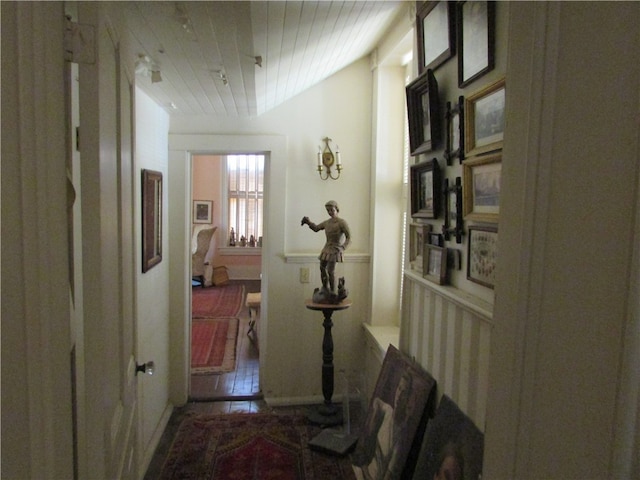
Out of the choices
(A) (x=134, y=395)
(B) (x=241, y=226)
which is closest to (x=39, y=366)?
(A) (x=134, y=395)

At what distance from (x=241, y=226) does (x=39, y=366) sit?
7.58m

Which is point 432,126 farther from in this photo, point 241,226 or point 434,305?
point 241,226

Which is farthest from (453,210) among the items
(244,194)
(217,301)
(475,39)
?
(244,194)

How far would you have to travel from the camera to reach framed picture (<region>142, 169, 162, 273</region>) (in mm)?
2480

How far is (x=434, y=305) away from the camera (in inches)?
73.9

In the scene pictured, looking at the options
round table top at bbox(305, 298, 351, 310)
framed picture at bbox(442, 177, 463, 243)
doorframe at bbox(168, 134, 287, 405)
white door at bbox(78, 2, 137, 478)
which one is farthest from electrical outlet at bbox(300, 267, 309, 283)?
white door at bbox(78, 2, 137, 478)

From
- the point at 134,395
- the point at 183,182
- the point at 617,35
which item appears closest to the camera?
the point at 617,35

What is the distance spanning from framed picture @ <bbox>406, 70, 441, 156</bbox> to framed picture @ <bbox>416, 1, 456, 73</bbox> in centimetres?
8

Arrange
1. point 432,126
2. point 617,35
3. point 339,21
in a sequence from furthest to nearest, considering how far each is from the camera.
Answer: point 339,21 → point 432,126 → point 617,35

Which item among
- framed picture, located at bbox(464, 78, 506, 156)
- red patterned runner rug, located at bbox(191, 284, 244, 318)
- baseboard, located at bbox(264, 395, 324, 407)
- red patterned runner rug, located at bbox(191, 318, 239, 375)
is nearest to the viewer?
framed picture, located at bbox(464, 78, 506, 156)

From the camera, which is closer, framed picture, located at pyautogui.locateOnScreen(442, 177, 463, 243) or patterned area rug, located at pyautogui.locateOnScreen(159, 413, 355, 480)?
framed picture, located at pyautogui.locateOnScreen(442, 177, 463, 243)

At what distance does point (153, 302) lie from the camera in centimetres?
279

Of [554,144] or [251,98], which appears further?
[251,98]

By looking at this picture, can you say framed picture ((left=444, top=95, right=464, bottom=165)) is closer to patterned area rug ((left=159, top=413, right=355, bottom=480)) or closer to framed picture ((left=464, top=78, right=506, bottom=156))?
framed picture ((left=464, top=78, right=506, bottom=156))
